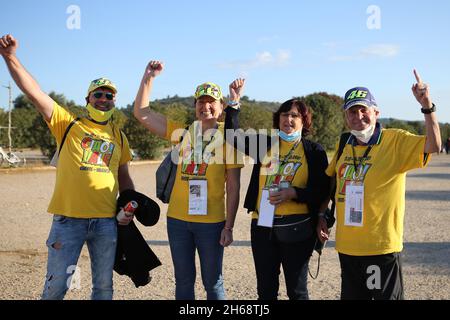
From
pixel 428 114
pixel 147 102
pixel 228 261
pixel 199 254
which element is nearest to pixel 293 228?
pixel 199 254

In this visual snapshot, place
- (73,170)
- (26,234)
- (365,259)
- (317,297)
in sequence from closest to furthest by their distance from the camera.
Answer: (365,259) → (73,170) → (317,297) → (26,234)

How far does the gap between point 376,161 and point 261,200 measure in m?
1.07

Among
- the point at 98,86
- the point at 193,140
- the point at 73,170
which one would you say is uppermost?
the point at 98,86

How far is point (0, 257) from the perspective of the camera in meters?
7.54

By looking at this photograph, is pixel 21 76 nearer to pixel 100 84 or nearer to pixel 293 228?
pixel 100 84

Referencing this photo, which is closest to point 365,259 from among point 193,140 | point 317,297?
point 193,140

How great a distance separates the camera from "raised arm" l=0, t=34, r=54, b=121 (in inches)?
147

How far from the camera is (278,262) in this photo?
4.17 m

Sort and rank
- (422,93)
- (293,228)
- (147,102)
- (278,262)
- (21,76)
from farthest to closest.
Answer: (147,102) < (278,262) < (293,228) < (21,76) < (422,93)

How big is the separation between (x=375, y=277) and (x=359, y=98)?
4.80 ft

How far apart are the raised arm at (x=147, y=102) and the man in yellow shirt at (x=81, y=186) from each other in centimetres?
28

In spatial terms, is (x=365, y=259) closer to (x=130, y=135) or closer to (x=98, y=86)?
(x=98, y=86)

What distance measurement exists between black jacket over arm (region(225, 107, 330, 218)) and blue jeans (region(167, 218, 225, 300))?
18.8 inches

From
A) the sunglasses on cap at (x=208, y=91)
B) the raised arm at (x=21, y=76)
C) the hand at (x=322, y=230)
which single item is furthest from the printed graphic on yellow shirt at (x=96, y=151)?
the hand at (x=322, y=230)
